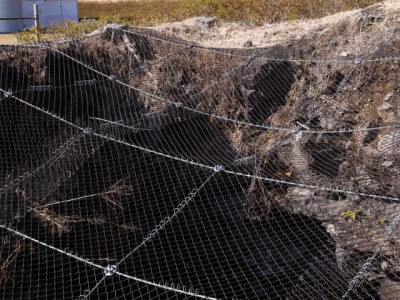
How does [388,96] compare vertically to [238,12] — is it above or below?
below

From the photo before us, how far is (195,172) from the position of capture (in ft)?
16.6

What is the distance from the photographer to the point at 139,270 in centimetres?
421

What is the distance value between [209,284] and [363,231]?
1290mm

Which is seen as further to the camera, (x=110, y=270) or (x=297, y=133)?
(x=297, y=133)

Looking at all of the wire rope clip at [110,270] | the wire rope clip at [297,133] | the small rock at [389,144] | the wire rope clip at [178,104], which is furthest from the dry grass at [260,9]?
the wire rope clip at [110,270]

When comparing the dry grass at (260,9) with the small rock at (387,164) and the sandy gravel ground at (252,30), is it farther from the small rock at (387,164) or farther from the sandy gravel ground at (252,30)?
the small rock at (387,164)

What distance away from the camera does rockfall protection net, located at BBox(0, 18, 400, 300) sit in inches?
159

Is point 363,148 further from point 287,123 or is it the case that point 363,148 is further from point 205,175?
point 205,175

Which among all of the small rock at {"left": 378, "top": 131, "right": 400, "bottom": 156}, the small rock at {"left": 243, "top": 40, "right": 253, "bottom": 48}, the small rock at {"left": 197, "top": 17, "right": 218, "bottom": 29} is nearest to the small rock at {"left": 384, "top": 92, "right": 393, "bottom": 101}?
the small rock at {"left": 378, "top": 131, "right": 400, "bottom": 156}

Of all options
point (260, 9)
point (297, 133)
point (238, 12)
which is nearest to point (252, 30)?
point (260, 9)

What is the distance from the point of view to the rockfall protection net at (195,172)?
4039 millimetres

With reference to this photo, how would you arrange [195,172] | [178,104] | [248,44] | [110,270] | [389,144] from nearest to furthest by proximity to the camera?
[110,270] < [389,144] < [195,172] < [178,104] < [248,44]

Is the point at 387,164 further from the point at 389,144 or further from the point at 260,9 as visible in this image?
the point at 260,9

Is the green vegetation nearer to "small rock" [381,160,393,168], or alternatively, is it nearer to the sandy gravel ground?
the sandy gravel ground
